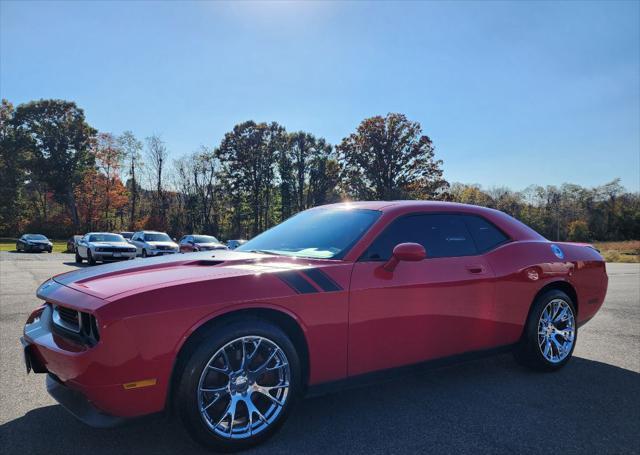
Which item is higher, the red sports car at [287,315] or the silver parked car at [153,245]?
the red sports car at [287,315]

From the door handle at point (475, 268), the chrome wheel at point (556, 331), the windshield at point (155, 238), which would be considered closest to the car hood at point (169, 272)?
the door handle at point (475, 268)

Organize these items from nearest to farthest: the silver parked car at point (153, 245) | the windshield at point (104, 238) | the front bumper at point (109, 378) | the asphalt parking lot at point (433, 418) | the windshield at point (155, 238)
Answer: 1. the front bumper at point (109, 378)
2. the asphalt parking lot at point (433, 418)
3. the windshield at point (104, 238)
4. the silver parked car at point (153, 245)
5. the windshield at point (155, 238)

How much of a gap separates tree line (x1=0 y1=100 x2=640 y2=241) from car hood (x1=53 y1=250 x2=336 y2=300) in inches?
1735

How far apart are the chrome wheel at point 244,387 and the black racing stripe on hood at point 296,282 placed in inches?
14.3

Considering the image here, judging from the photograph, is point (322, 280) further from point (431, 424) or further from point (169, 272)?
point (431, 424)

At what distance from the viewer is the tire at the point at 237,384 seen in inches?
95.0

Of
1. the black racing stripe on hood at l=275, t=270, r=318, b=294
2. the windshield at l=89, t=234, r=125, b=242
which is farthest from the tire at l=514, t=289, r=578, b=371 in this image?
the windshield at l=89, t=234, r=125, b=242

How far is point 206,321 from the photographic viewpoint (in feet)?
8.09

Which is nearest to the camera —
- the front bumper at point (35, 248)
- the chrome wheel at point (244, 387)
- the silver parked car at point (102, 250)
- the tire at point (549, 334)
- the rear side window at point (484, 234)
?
the chrome wheel at point (244, 387)

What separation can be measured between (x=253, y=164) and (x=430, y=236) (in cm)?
5245

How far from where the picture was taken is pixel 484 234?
3.95 m

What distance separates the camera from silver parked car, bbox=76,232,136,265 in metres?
17.7

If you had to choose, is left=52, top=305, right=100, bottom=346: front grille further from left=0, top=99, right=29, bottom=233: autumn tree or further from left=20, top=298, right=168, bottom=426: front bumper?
left=0, top=99, right=29, bottom=233: autumn tree

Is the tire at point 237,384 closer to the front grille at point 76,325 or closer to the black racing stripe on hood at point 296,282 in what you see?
the black racing stripe on hood at point 296,282
